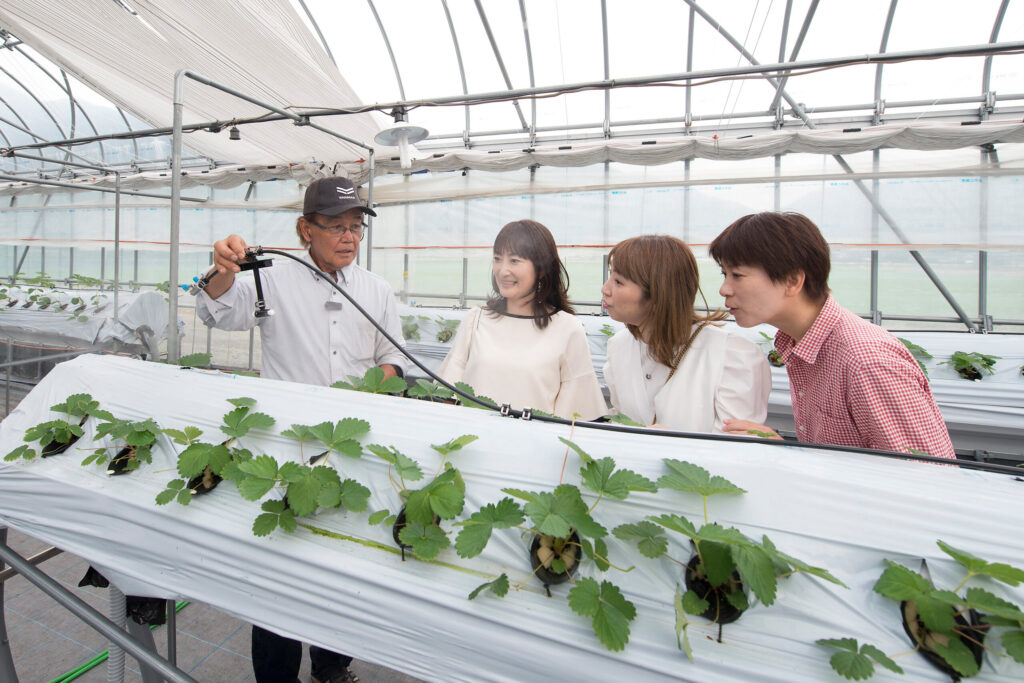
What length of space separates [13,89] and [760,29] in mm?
15667

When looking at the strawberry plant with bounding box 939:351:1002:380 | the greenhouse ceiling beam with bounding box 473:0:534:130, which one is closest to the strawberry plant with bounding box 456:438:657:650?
the strawberry plant with bounding box 939:351:1002:380

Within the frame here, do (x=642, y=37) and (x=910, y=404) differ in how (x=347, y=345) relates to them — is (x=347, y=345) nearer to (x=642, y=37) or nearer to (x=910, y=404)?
(x=910, y=404)

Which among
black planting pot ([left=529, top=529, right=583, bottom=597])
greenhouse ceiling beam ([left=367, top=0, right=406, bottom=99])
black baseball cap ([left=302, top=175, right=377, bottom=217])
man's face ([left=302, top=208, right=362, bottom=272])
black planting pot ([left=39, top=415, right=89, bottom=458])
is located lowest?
black planting pot ([left=529, top=529, right=583, bottom=597])

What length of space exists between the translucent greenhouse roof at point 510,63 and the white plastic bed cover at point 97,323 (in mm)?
1929

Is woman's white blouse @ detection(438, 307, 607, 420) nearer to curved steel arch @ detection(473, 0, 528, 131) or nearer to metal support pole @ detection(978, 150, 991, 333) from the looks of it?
metal support pole @ detection(978, 150, 991, 333)

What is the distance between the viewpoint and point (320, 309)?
71.9 inches

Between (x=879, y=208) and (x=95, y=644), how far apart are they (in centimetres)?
735

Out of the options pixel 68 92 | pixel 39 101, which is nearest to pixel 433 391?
pixel 68 92

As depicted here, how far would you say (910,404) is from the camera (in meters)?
0.98

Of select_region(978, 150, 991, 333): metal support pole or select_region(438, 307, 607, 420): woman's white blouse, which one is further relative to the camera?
select_region(978, 150, 991, 333): metal support pole

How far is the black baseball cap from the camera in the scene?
1.62 metres

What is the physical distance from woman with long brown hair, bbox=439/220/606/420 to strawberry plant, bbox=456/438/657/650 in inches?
30.3

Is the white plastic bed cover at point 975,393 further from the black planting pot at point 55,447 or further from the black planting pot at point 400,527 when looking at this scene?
the black planting pot at point 55,447

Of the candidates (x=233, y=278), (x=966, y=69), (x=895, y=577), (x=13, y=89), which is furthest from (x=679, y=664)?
(x=13, y=89)
